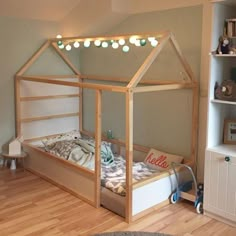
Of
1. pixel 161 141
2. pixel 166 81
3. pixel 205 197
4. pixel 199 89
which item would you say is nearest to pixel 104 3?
pixel 166 81

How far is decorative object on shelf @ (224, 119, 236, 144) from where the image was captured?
334 cm

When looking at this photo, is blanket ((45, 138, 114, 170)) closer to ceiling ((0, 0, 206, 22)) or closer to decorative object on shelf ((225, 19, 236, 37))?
ceiling ((0, 0, 206, 22))

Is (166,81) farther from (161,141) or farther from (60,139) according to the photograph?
(60,139)

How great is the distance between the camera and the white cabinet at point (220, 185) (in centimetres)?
307

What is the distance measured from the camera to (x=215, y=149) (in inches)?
127

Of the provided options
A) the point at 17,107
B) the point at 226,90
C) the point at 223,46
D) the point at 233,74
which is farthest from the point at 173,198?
the point at 17,107

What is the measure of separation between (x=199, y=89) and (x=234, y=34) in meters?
0.86

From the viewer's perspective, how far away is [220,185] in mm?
3164

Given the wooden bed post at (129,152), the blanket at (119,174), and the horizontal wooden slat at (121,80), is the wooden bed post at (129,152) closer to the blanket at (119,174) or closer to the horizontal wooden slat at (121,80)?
the blanket at (119,174)

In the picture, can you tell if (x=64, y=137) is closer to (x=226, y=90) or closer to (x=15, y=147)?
(x=15, y=147)

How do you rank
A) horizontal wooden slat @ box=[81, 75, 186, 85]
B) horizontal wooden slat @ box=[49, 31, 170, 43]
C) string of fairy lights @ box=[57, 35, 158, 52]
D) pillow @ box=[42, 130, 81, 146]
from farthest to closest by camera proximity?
1. pillow @ box=[42, 130, 81, 146]
2. horizontal wooden slat @ box=[81, 75, 186, 85]
3. string of fairy lights @ box=[57, 35, 158, 52]
4. horizontal wooden slat @ box=[49, 31, 170, 43]

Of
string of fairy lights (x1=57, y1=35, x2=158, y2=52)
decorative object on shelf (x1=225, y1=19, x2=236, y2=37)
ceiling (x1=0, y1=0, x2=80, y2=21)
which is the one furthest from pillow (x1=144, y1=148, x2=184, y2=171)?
ceiling (x1=0, y1=0, x2=80, y2=21)

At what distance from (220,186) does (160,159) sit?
41.1 inches

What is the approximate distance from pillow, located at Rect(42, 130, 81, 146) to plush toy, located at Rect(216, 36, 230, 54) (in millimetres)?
2674
